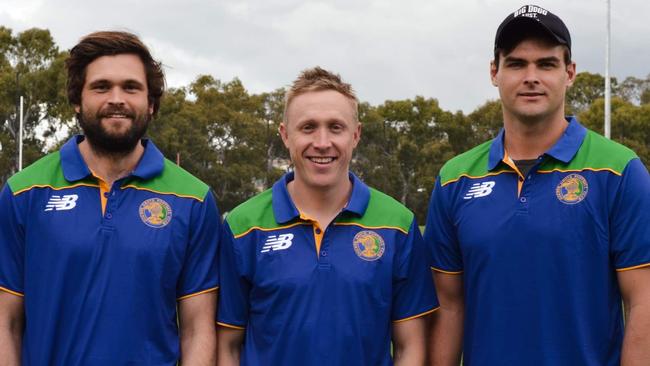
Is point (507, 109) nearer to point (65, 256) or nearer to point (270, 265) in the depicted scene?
point (270, 265)

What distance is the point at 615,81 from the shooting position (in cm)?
5334

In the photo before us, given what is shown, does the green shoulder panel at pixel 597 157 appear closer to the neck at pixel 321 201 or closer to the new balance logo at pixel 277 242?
the neck at pixel 321 201

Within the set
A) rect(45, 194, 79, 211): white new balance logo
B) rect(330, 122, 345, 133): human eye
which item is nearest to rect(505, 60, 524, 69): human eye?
rect(330, 122, 345, 133): human eye

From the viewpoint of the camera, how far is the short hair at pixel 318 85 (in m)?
3.75

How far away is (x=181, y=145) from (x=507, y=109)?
40.2 m

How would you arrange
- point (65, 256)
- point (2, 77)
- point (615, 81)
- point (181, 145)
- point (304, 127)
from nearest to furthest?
point (65, 256), point (304, 127), point (2, 77), point (181, 145), point (615, 81)

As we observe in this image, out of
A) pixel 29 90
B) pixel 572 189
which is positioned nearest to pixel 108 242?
pixel 572 189

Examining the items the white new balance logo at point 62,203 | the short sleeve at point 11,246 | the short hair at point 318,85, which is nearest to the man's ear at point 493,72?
the short hair at point 318,85

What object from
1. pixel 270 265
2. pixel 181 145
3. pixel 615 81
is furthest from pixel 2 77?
pixel 270 265

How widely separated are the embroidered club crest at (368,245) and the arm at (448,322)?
1.28 ft

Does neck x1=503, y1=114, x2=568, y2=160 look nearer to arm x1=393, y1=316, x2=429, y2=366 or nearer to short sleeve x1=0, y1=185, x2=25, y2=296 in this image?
arm x1=393, y1=316, x2=429, y2=366

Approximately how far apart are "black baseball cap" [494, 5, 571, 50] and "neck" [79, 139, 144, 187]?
5.44 ft

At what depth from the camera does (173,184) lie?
12.1 feet

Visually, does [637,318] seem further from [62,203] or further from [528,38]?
[62,203]
